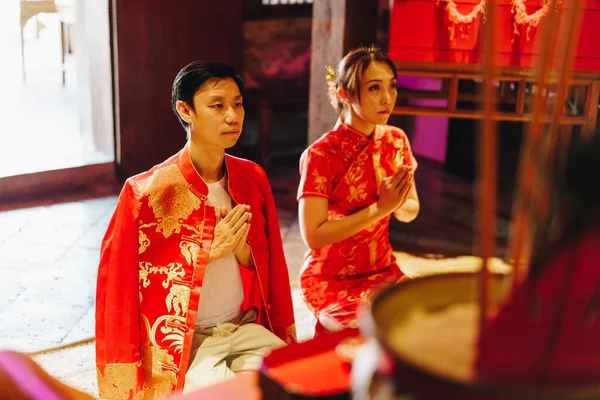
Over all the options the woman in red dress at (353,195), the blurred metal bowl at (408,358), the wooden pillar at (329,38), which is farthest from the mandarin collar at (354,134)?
the blurred metal bowl at (408,358)

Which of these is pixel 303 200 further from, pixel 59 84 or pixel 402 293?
pixel 59 84

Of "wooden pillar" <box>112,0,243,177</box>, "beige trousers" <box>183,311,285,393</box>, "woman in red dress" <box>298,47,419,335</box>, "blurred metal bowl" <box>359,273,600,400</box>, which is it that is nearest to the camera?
"blurred metal bowl" <box>359,273,600,400</box>

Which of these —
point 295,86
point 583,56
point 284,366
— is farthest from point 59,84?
point 284,366

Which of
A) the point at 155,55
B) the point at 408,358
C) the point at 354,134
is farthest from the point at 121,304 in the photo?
the point at 155,55

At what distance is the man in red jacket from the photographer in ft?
8.33

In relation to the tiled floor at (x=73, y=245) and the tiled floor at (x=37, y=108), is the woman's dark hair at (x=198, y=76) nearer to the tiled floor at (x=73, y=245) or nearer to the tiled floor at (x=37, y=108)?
the tiled floor at (x=73, y=245)

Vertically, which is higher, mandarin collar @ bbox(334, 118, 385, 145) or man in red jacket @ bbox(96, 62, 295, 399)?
mandarin collar @ bbox(334, 118, 385, 145)

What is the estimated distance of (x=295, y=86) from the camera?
770 centimetres

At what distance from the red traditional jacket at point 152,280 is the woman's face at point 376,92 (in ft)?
2.32

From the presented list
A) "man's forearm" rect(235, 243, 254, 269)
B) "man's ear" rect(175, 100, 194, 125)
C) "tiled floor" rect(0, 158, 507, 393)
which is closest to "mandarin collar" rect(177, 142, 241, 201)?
"man's ear" rect(175, 100, 194, 125)

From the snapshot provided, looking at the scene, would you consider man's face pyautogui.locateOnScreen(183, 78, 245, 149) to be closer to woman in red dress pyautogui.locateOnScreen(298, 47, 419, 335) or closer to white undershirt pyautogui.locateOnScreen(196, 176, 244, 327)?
A: white undershirt pyautogui.locateOnScreen(196, 176, 244, 327)

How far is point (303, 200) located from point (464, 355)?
224 cm

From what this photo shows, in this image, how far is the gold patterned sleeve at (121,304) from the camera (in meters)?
2.53

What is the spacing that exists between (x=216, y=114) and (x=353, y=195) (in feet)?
2.62
